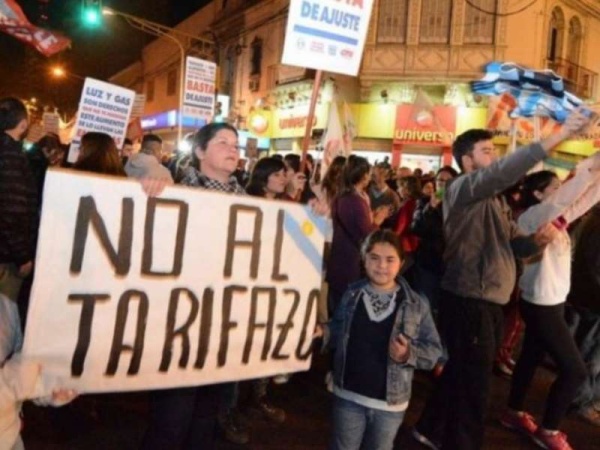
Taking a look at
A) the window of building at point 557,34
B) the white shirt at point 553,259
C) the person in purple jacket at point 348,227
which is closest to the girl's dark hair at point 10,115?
the person in purple jacket at point 348,227

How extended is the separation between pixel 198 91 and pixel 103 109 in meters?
2.46

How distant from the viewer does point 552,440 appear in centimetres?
491

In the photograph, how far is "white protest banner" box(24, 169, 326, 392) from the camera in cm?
281

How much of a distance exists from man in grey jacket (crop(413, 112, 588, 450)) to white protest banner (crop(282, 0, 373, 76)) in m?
1.35

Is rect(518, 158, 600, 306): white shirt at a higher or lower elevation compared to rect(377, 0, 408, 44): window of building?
lower

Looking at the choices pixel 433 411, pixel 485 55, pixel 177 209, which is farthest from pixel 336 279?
pixel 485 55

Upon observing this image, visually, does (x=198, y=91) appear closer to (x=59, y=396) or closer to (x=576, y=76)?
(x=59, y=396)

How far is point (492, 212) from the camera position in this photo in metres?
4.15

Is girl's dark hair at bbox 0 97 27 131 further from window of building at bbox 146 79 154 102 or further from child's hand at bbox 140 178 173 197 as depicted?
window of building at bbox 146 79 154 102

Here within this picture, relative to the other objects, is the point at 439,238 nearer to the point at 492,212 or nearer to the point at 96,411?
the point at 492,212

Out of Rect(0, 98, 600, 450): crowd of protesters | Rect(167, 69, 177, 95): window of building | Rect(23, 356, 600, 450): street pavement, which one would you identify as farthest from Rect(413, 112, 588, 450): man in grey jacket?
Rect(167, 69, 177, 95): window of building

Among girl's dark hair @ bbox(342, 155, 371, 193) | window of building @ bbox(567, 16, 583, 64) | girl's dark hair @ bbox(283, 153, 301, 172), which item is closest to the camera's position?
girl's dark hair @ bbox(342, 155, 371, 193)

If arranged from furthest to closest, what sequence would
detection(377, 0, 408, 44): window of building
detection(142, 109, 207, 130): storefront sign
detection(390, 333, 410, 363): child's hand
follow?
detection(142, 109, 207, 130): storefront sign, detection(377, 0, 408, 44): window of building, detection(390, 333, 410, 363): child's hand

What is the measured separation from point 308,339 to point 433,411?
1.67 meters
